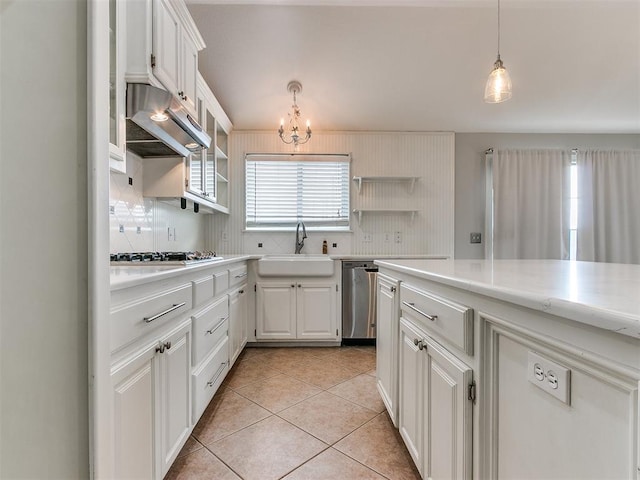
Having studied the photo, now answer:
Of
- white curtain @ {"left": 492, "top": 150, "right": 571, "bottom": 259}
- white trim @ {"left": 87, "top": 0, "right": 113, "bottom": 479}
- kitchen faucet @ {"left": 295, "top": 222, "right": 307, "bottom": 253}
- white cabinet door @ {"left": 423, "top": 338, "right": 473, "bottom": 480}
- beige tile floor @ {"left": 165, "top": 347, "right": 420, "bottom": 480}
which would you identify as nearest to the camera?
white trim @ {"left": 87, "top": 0, "right": 113, "bottom": 479}

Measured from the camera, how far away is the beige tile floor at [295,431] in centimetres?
135

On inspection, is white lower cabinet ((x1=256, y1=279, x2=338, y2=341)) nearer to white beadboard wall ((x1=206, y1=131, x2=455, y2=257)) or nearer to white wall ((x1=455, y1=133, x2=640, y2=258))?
white beadboard wall ((x1=206, y1=131, x2=455, y2=257))

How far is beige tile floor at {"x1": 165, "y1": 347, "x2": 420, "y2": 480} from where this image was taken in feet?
4.43

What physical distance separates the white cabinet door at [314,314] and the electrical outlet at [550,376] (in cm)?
243

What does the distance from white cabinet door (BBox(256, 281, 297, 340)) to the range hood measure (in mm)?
1481

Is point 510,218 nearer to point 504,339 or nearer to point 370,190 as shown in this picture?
point 370,190

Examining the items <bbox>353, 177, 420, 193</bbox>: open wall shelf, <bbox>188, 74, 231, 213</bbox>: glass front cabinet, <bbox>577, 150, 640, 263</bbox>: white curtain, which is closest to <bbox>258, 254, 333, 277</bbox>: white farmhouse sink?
<bbox>188, 74, 231, 213</bbox>: glass front cabinet

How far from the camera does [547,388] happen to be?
60 centimetres

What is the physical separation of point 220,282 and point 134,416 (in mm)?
1059

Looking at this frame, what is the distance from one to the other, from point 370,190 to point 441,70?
4.66 ft

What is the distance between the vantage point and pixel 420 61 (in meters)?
2.95

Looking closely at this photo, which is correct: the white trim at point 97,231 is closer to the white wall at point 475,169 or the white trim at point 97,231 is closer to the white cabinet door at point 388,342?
the white cabinet door at point 388,342

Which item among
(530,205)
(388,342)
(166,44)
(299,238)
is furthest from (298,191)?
(530,205)

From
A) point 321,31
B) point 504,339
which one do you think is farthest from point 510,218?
point 504,339
